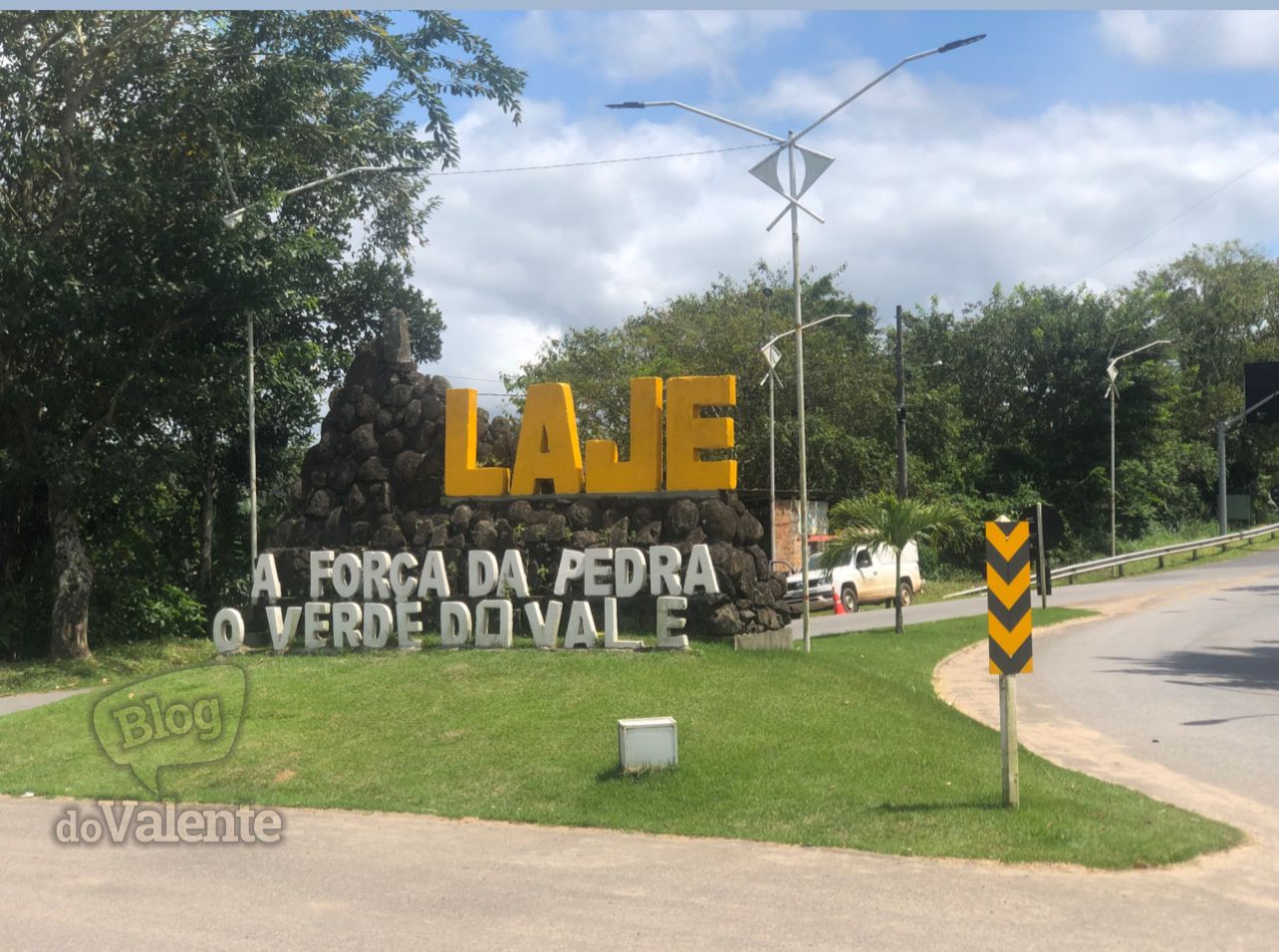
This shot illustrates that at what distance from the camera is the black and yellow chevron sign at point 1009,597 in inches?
373

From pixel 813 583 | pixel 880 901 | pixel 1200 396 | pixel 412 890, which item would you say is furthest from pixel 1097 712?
pixel 1200 396

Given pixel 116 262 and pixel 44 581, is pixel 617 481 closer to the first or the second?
pixel 116 262

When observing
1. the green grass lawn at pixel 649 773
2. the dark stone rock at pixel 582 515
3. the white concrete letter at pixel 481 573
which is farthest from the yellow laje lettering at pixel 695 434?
the white concrete letter at pixel 481 573

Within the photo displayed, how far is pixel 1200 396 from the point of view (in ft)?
194

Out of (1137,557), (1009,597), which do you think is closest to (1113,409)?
(1137,557)

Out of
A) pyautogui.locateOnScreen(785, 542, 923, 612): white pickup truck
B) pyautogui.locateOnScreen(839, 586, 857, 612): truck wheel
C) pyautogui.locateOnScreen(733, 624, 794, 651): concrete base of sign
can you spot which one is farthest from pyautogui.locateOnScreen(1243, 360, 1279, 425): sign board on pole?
pyautogui.locateOnScreen(733, 624, 794, 651): concrete base of sign

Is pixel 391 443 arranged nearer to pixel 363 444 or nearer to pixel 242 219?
pixel 363 444

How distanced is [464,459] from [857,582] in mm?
16365

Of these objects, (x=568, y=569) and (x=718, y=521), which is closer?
(x=568, y=569)

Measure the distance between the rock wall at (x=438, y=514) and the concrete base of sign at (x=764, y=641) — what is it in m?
0.12

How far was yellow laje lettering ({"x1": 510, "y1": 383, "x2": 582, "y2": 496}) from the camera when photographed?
1914cm

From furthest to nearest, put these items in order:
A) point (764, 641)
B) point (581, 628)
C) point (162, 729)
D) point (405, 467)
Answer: point (405, 467) < point (764, 641) < point (581, 628) < point (162, 729)

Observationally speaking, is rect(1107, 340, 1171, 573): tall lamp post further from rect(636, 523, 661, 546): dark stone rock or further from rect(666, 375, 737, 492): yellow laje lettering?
rect(636, 523, 661, 546): dark stone rock

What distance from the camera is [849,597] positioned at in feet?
109
